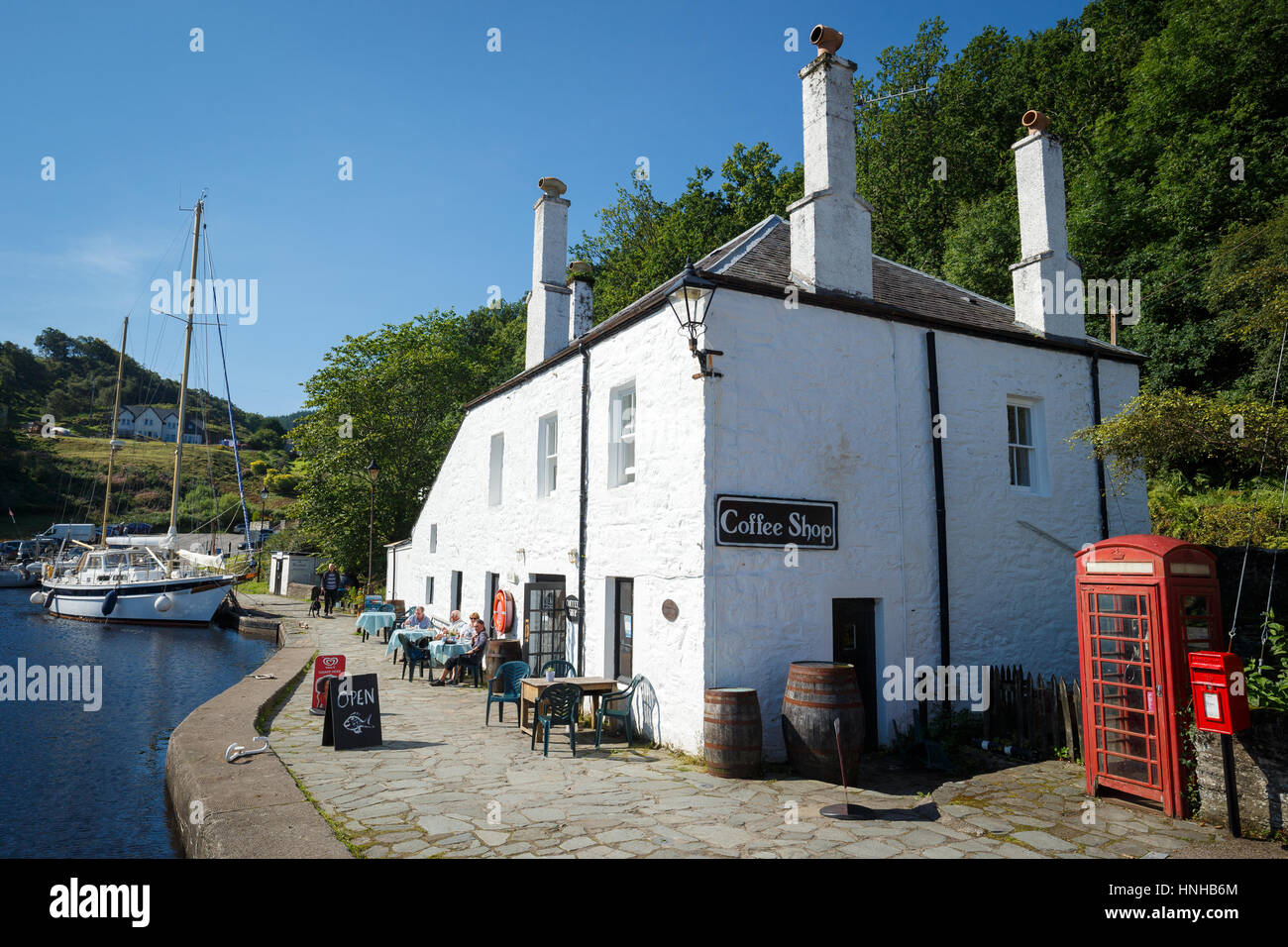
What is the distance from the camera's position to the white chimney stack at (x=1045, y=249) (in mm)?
12217

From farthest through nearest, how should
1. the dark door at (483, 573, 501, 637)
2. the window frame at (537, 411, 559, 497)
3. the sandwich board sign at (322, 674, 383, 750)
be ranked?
1. the dark door at (483, 573, 501, 637)
2. the window frame at (537, 411, 559, 497)
3. the sandwich board sign at (322, 674, 383, 750)

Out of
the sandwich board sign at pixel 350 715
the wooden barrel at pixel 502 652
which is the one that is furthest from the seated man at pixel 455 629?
the sandwich board sign at pixel 350 715

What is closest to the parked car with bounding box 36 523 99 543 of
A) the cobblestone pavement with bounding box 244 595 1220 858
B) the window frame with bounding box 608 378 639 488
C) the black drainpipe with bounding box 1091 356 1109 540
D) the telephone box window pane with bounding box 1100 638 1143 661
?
the window frame with bounding box 608 378 639 488

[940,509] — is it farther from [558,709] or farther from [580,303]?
[580,303]

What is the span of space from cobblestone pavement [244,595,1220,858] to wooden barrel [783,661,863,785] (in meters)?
0.21

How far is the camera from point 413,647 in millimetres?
14359

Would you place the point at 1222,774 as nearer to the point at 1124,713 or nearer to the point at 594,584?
the point at 1124,713

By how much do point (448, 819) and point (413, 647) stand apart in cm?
875

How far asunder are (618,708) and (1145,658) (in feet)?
20.4

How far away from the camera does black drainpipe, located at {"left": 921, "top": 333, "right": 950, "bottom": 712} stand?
32.5 feet

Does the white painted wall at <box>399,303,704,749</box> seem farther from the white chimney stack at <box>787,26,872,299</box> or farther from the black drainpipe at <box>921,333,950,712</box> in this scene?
the black drainpipe at <box>921,333,950,712</box>

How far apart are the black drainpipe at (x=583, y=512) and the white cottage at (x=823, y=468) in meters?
0.06
